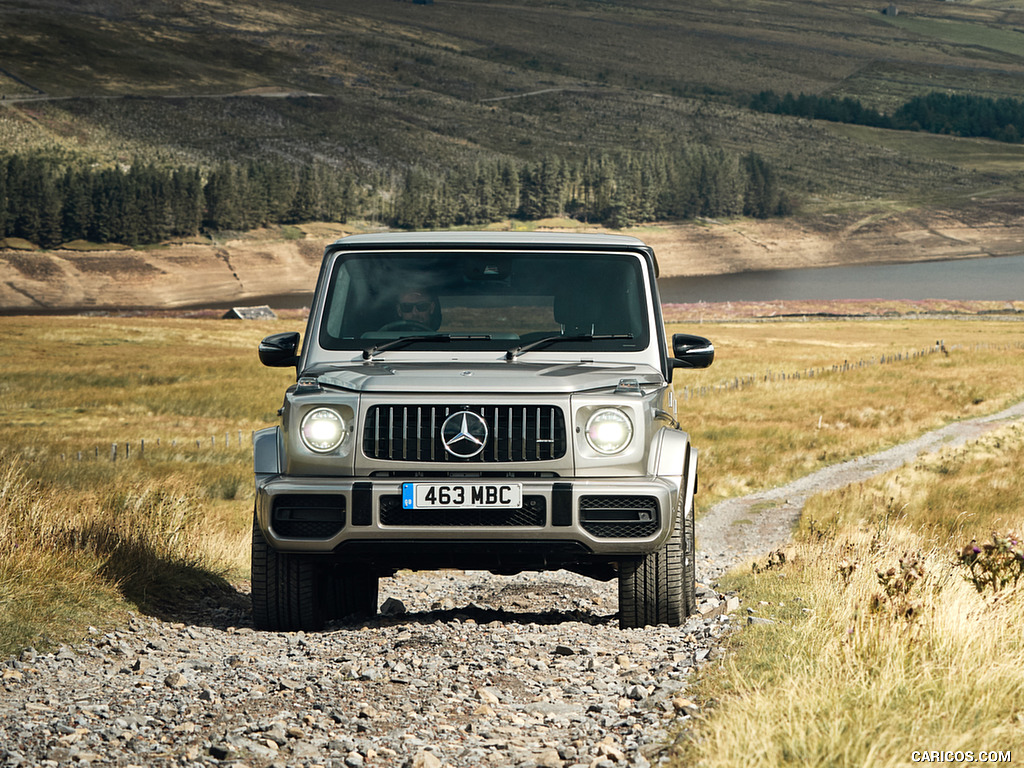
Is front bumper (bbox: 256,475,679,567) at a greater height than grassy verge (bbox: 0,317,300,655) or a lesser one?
greater

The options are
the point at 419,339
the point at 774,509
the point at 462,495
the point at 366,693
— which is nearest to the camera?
the point at 366,693

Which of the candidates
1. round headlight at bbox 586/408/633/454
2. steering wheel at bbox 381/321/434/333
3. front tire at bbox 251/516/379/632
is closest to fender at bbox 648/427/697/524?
round headlight at bbox 586/408/633/454

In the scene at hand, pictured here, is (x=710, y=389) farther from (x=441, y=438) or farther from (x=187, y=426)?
(x=441, y=438)

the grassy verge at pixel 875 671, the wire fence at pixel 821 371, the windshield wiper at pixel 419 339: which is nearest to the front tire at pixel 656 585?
the grassy verge at pixel 875 671

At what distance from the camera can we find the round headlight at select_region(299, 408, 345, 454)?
6191 millimetres

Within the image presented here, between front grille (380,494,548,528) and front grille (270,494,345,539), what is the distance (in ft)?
0.88

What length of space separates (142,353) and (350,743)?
201ft

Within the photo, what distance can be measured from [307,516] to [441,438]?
88 centimetres

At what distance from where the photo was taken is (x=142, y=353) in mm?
62188

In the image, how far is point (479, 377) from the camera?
20.6 ft

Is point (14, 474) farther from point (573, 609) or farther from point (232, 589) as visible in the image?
point (573, 609)

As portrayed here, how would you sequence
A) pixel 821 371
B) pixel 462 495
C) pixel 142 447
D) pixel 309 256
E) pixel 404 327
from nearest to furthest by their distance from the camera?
pixel 462 495 → pixel 404 327 → pixel 142 447 → pixel 821 371 → pixel 309 256

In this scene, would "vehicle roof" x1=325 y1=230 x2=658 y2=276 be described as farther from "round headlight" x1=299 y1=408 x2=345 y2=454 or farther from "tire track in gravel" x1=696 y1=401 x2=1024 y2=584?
"tire track in gravel" x1=696 y1=401 x2=1024 y2=584

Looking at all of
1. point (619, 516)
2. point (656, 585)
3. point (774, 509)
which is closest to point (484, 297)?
point (619, 516)
